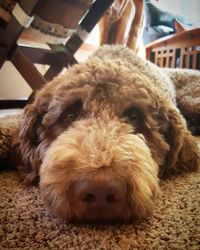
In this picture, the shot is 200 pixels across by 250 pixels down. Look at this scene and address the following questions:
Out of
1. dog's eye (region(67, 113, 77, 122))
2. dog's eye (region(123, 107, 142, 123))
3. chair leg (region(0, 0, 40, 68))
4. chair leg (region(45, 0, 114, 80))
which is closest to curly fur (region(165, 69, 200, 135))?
chair leg (region(45, 0, 114, 80))

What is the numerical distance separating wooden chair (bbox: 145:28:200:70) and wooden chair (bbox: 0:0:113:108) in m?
1.74

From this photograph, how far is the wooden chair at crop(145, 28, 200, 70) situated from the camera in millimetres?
4500

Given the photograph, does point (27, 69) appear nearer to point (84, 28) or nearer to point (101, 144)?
point (84, 28)

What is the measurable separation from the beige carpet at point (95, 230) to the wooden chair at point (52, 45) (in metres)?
1.66

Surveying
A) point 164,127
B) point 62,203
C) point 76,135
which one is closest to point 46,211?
point 62,203

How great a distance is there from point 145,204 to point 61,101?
578mm

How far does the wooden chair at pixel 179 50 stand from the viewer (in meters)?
4.50

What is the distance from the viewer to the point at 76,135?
1.14 meters

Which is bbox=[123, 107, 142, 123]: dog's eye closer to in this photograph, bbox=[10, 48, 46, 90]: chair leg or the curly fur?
the curly fur

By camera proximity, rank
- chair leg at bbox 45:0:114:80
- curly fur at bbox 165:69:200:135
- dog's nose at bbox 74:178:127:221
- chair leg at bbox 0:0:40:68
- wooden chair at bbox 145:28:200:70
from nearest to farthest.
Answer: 1. dog's nose at bbox 74:178:127:221
2. chair leg at bbox 0:0:40:68
3. curly fur at bbox 165:69:200:135
4. chair leg at bbox 45:0:114:80
5. wooden chair at bbox 145:28:200:70

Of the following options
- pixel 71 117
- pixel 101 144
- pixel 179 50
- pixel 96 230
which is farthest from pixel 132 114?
pixel 179 50

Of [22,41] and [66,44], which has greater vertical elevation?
[66,44]

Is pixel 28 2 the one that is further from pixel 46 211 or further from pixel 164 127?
pixel 46 211

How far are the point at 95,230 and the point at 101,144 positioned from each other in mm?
261
